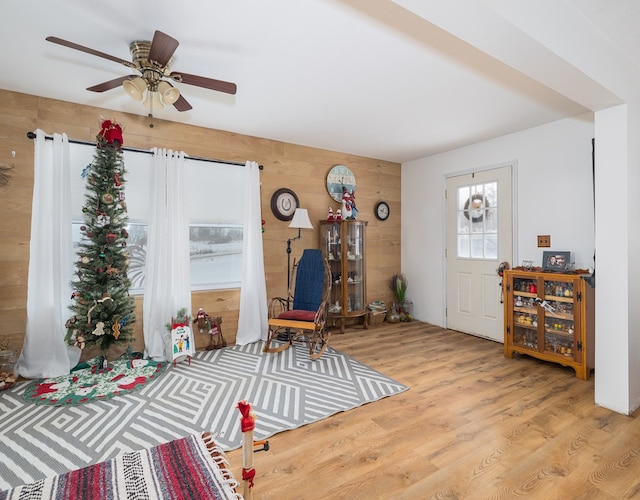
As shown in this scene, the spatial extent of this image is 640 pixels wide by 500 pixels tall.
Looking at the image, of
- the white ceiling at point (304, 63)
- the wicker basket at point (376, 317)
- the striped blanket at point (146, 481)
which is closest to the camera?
the striped blanket at point (146, 481)

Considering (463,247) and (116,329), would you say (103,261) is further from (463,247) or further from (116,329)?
(463,247)

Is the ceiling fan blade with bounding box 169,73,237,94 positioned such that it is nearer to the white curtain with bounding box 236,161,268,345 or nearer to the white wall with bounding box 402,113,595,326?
the white curtain with bounding box 236,161,268,345

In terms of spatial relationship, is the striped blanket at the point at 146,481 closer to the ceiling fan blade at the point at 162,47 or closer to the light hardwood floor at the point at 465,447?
the light hardwood floor at the point at 465,447

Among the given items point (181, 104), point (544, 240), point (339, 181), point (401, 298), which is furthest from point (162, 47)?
point (401, 298)

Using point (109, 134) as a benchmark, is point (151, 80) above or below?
above

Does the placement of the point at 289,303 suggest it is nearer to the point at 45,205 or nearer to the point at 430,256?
the point at 430,256

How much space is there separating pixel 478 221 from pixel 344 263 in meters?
1.87

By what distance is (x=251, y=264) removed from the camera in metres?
4.04

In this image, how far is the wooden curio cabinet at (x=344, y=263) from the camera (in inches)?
181

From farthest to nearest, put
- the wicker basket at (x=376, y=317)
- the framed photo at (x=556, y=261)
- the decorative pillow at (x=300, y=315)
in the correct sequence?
the wicker basket at (x=376, y=317) < the decorative pillow at (x=300, y=315) < the framed photo at (x=556, y=261)

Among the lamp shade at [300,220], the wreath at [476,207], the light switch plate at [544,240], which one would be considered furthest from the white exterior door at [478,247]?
the lamp shade at [300,220]

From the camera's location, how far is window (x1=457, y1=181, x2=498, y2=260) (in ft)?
13.9

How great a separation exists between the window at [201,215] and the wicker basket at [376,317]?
6.85 ft

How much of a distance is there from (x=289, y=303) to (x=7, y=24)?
3.46 meters
